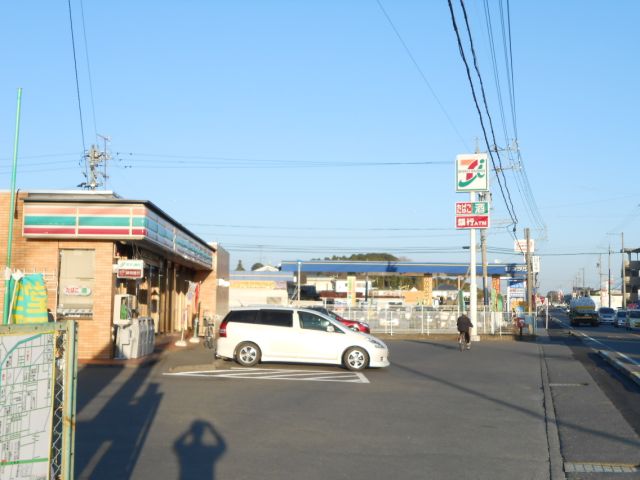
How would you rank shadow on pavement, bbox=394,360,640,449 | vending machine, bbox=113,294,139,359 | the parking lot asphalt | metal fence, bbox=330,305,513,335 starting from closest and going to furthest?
the parking lot asphalt < shadow on pavement, bbox=394,360,640,449 < vending machine, bbox=113,294,139,359 < metal fence, bbox=330,305,513,335

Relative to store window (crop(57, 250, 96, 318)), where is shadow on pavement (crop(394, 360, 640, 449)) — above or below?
below

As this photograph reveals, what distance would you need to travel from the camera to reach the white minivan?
19641 mm

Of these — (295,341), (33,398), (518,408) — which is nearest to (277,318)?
(295,341)

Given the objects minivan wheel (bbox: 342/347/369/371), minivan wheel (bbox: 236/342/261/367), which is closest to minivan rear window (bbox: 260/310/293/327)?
minivan wheel (bbox: 236/342/261/367)

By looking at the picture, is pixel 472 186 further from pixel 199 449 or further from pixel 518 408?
pixel 199 449

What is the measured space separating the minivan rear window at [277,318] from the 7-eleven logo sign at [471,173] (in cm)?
1628

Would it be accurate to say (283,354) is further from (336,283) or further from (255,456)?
(336,283)

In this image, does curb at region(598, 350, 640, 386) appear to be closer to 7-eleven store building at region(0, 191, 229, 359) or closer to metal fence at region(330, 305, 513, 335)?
7-eleven store building at region(0, 191, 229, 359)

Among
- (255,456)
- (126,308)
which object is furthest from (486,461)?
(126,308)

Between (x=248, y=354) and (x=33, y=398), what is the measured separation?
1477cm

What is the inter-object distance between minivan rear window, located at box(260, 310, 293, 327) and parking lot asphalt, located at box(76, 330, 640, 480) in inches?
74.6

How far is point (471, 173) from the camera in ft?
112

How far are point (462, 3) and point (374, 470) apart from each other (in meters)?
8.78

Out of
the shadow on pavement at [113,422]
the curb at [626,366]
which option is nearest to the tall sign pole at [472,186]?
the curb at [626,366]
